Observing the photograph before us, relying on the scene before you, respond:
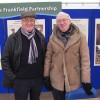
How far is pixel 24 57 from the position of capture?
2709 millimetres

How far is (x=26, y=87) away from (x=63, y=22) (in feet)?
2.86

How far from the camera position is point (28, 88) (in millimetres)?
2846

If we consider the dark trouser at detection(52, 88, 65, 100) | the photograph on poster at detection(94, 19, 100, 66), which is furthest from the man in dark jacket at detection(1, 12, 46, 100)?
the photograph on poster at detection(94, 19, 100, 66)

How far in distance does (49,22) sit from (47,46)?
4.20 ft

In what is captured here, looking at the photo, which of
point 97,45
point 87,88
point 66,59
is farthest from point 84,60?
point 97,45

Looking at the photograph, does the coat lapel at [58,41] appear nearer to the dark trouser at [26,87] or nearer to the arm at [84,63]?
the arm at [84,63]

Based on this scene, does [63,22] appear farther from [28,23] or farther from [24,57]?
[24,57]

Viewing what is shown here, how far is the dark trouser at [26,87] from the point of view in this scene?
9.18ft

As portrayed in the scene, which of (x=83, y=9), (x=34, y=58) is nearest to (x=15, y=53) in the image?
(x=34, y=58)

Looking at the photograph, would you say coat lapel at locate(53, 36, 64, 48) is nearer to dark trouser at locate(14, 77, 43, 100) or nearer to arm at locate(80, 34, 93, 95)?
arm at locate(80, 34, 93, 95)

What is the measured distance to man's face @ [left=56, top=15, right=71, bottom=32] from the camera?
8.56 ft

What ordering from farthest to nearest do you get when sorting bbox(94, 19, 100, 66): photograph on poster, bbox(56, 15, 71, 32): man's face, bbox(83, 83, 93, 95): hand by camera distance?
bbox(94, 19, 100, 66): photograph on poster → bbox(56, 15, 71, 32): man's face → bbox(83, 83, 93, 95): hand

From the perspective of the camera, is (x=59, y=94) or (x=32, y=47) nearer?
(x=32, y=47)

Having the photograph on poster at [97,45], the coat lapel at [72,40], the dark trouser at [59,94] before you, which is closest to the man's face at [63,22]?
the coat lapel at [72,40]
